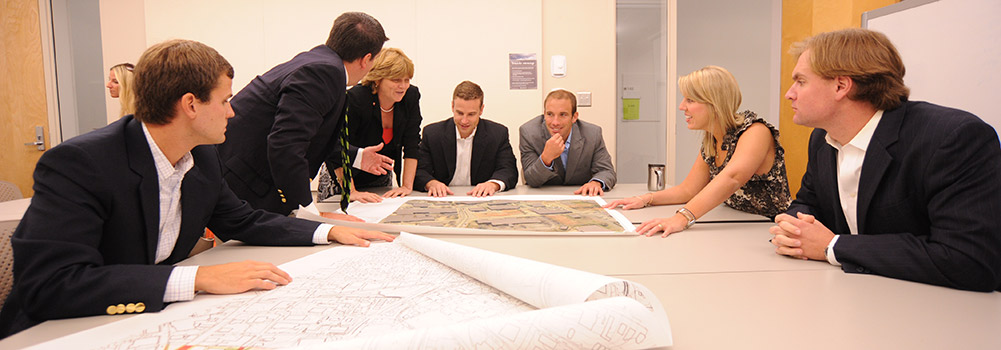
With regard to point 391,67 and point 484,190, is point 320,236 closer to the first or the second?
point 484,190

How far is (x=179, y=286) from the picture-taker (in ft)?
2.83

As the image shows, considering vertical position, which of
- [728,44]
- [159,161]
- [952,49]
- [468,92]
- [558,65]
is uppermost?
[728,44]

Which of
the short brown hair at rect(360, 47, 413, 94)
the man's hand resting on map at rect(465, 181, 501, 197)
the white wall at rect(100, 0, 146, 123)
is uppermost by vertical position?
the white wall at rect(100, 0, 146, 123)

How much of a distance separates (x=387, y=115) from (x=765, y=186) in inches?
70.2

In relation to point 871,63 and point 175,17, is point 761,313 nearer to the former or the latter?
point 871,63

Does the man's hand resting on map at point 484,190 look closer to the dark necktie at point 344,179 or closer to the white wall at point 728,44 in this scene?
the dark necktie at point 344,179

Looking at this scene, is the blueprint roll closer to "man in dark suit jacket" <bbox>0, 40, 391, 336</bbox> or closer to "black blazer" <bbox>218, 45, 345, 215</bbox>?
"man in dark suit jacket" <bbox>0, 40, 391, 336</bbox>

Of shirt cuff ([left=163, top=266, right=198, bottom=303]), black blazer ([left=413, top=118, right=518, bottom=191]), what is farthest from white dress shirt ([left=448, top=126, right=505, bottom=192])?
shirt cuff ([left=163, top=266, right=198, bottom=303])

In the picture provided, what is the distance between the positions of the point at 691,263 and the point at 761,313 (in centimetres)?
34

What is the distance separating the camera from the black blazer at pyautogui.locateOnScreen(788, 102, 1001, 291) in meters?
0.93

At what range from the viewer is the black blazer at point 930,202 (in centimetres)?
93

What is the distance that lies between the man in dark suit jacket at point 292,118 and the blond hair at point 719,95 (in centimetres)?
116

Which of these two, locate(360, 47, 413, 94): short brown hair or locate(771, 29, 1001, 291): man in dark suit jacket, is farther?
locate(360, 47, 413, 94): short brown hair

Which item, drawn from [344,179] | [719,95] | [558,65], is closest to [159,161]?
[344,179]
